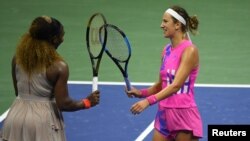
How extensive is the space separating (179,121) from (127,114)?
117 inches

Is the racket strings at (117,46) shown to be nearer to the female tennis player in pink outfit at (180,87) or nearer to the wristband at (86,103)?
the female tennis player in pink outfit at (180,87)

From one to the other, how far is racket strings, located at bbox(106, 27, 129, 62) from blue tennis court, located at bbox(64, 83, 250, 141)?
6.22 ft

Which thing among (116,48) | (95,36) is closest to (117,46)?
(116,48)

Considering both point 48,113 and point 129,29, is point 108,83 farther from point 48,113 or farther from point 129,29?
point 48,113

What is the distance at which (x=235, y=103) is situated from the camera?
10.1m

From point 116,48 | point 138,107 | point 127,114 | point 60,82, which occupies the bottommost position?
point 127,114

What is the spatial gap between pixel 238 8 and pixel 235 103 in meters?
4.67

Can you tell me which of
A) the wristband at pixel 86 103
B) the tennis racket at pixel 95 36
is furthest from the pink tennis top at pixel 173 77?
the wristband at pixel 86 103

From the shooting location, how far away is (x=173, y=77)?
6648 mm

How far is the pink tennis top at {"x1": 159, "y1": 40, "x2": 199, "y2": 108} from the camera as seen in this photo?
6660 millimetres

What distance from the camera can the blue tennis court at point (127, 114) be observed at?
29.7 ft

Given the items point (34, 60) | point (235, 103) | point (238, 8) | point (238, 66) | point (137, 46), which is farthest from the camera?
point (238, 8)

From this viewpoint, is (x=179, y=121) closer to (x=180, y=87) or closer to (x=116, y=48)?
(x=180, y=87)

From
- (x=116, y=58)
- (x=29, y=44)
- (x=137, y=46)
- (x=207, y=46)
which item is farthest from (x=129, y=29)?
(x=29, y=44)
